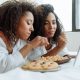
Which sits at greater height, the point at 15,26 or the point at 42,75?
the point at 15,26

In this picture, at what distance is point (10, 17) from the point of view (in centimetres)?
120

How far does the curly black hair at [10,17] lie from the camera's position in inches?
46.8

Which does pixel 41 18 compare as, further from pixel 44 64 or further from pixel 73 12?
pixel 73 12

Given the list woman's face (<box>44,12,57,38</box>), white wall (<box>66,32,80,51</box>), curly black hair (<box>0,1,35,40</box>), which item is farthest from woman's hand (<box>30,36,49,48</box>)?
white wall (<box>66,32,80,51</box>)

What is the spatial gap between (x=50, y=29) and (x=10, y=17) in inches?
12.7

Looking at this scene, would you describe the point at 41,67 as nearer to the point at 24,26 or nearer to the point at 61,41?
the point at 24,26

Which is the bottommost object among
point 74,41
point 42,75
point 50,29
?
point 74,41

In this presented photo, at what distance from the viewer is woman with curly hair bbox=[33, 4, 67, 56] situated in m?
1.45

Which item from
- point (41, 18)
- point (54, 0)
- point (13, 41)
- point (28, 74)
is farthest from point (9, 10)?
point (54, 0)

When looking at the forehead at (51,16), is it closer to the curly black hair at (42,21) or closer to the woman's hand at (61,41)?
the curly black hair at (42,21)

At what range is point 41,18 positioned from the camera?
1.46 metres

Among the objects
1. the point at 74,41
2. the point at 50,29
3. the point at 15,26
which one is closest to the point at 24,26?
the point at 15,26

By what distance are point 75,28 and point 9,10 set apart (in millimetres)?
2203

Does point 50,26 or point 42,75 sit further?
point 50,26
